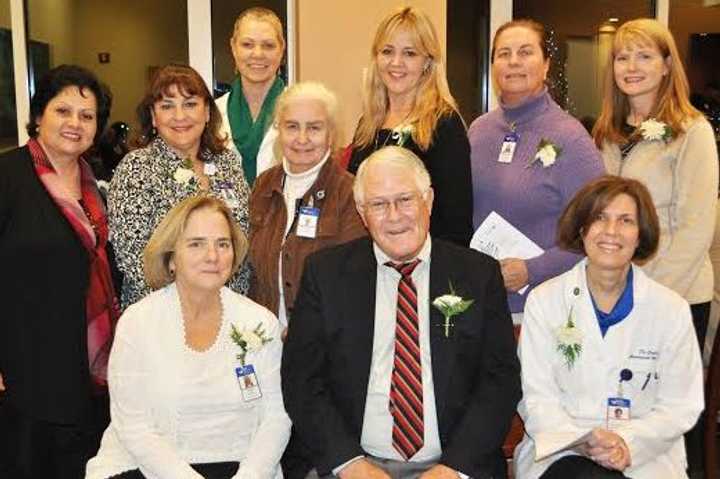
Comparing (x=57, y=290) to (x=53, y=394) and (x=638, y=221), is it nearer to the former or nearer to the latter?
(x=53, y=394)

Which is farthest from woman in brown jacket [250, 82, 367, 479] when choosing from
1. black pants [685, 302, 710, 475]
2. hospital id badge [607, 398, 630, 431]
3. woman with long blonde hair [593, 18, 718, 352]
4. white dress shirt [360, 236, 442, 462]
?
black pants [685, 302, 710, 475]

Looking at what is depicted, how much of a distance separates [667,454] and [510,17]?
4.03m

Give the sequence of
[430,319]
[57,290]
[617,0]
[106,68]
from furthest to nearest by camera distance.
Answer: [617,0]
[106,68]
[57,290]
[430,319]

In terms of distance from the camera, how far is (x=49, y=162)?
3.15m

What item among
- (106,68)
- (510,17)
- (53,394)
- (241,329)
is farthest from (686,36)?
(53,394)

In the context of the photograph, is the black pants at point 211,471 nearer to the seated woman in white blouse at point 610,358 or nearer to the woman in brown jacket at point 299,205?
the woman in brown jacket at point 299,205

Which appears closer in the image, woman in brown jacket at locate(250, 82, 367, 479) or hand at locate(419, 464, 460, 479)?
hand at locate(419, 464, 460, 479)

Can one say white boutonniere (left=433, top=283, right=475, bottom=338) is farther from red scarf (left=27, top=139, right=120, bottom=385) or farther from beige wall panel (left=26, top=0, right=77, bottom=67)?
beige wall panel (left=26, top=0, right=77, bottom=67)

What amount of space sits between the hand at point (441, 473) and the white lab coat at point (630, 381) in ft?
0.97

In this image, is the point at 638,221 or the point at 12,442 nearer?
the point at 638,221

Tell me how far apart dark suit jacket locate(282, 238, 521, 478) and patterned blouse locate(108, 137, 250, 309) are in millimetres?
570

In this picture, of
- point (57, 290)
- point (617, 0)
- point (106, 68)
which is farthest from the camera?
point (617, 0)

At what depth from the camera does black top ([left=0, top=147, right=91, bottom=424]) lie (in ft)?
9.90

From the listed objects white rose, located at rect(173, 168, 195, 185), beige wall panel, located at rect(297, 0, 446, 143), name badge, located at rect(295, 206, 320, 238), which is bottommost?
name badge, located at rect(295, 206, 320, 238)
